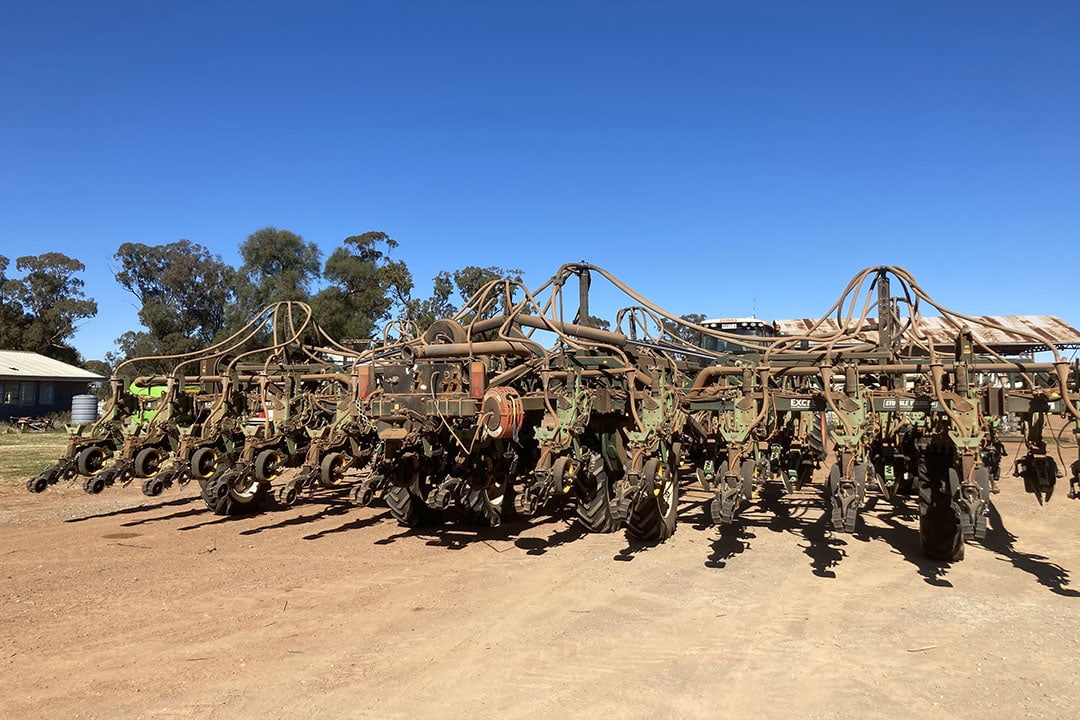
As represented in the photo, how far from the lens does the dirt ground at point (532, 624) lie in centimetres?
434

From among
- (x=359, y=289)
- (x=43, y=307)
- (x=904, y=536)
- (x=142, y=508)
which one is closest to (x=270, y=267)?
(x=359, y=289)

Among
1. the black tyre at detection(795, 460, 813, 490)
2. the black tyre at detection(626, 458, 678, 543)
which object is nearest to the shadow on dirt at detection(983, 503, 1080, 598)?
the black tyre at detection(795, 460, 813, 490)

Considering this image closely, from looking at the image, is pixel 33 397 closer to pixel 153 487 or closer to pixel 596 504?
pixel 153 487

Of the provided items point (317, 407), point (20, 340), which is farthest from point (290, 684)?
point (20, 340)

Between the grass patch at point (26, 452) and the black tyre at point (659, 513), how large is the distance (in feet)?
44.7

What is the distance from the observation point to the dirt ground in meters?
4.34

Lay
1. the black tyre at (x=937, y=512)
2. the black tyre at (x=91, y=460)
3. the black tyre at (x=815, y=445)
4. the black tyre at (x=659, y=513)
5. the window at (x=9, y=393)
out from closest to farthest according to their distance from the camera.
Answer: the black tyre at (x=937, y=512)
the black tyre at (x=659, y=513)
the black tyre at (x=815, y=445)
the black tyre at (x=91, y=460)
the window at (x=9, y=393)

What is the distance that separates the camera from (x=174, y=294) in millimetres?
47812

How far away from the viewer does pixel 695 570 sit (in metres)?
7.55

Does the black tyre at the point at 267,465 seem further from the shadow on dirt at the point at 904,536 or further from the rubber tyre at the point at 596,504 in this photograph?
the shadow on dirt at the point at 904,536

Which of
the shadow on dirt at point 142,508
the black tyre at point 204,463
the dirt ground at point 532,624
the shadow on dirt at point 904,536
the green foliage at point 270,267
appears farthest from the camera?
the green foliage at point 270,267

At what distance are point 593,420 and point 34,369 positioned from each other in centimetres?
4066

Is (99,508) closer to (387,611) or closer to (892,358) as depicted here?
(387,611)

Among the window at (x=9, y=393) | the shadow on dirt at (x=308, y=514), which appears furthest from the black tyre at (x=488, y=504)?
the window at (x=9, y=393)
